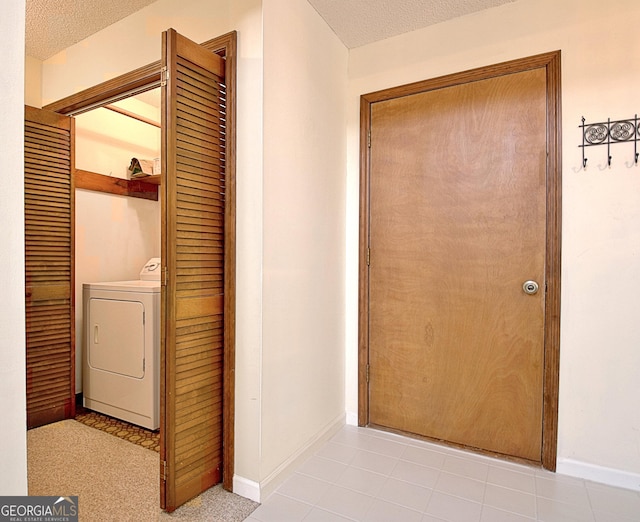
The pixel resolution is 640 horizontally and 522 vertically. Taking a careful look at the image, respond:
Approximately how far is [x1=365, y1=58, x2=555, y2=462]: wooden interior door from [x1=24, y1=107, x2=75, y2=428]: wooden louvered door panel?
6.50 ft

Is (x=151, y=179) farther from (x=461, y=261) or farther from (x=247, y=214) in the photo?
(x=461, y=261)

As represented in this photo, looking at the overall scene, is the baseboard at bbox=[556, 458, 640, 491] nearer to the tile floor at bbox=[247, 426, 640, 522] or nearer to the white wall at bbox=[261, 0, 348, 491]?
the tile floor at bbox=[247, 426, 640, 522]

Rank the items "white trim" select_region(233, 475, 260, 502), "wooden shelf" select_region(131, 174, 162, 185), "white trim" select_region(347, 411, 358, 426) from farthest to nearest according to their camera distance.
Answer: "wooden shelf" select_region(131, 174, 162, 185)
"white trim" select_region(347, 411, 358, 426)
"white trim" select_region(233, 475, 260, 502)

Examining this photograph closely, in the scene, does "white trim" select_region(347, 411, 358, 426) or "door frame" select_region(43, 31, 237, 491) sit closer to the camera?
"door frame" select_region(43, 31, 237, 491)

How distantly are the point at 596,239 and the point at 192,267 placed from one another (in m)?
1.86

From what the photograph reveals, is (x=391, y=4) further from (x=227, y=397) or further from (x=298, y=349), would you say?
(x=227, y=397)

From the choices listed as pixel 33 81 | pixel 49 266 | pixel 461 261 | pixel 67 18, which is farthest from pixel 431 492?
pixel 33 81

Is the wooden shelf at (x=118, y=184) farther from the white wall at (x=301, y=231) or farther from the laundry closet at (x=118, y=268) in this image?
the white wall at (x=301, y=231)

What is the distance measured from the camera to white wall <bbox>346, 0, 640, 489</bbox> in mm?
1700

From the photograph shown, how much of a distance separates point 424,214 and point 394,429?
1307 millimetres

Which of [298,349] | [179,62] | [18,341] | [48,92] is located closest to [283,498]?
→ [298,349]

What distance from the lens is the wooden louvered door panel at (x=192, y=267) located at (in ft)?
4.85

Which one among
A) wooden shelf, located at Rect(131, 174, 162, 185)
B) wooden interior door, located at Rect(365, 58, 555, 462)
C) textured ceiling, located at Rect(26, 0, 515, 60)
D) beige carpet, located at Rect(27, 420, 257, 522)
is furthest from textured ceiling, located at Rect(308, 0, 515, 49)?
beige carpet, located at Rect(27, 420, 257, 522)

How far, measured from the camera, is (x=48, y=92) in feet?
8.41
